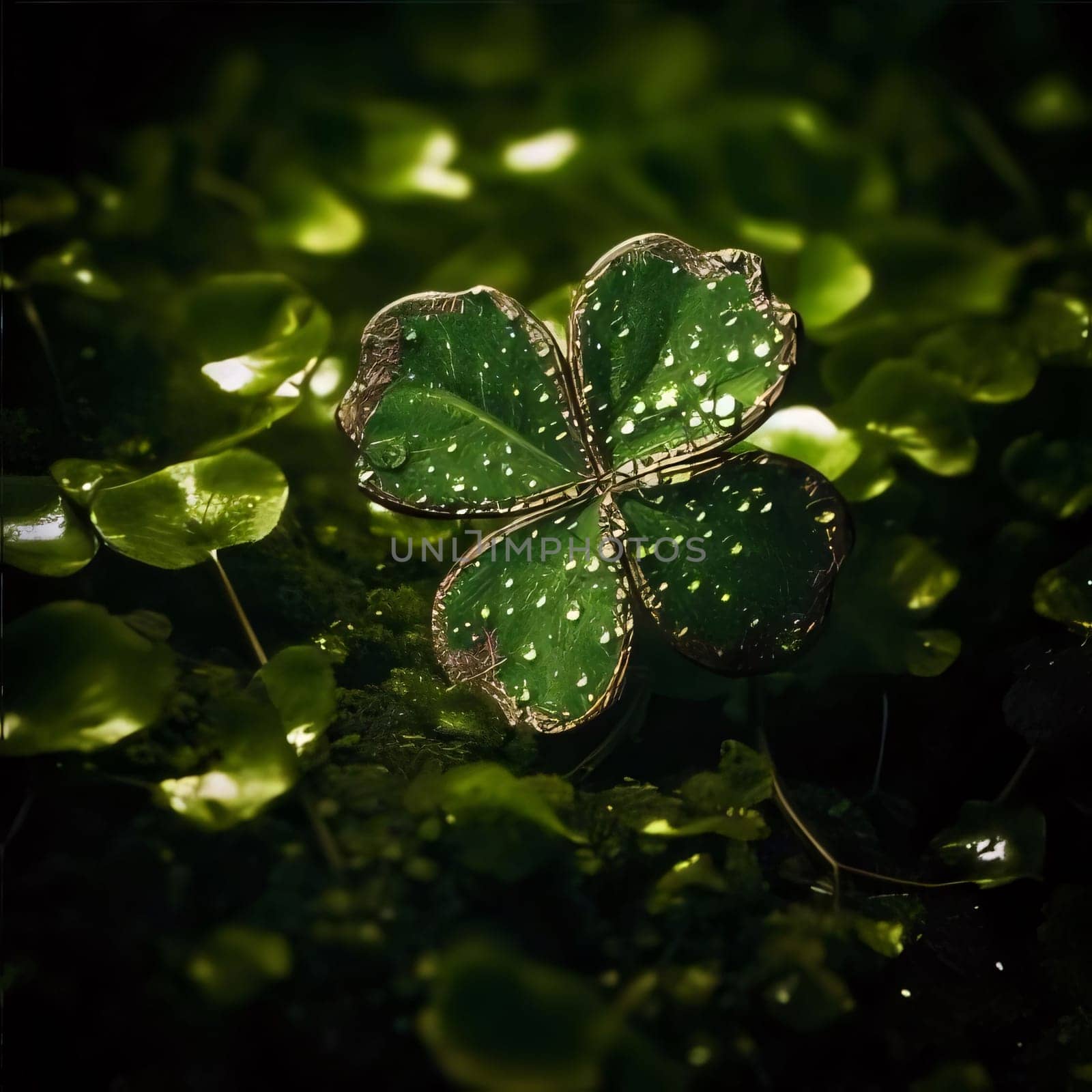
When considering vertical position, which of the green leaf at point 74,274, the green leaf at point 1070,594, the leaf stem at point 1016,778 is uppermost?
the green leaf at point 74,274

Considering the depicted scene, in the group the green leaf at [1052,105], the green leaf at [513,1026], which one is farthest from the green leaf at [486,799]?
the green leaf at [1052,105]

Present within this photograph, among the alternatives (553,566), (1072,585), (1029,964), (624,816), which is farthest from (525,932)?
(1072,585)

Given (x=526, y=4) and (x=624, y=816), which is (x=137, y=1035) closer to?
(x=624, y=816)

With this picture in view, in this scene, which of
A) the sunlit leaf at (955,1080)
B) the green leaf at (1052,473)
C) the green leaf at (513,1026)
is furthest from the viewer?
the green leaf at (1052,473)

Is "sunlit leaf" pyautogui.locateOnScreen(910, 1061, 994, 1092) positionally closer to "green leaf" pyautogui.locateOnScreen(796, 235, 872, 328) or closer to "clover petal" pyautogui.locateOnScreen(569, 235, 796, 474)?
"clover petal" pyautogui.locateOnScreen(569, 235, 796, 474)

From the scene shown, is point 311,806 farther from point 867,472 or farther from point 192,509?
point 867,472

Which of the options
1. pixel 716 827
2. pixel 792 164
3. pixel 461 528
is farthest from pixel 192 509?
pixel 792 164

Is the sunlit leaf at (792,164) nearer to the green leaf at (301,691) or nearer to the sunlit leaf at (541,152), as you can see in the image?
the sunlit leaf at (541,152)

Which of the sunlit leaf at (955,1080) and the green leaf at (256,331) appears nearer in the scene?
the sunlit leaf at (955,1080)
